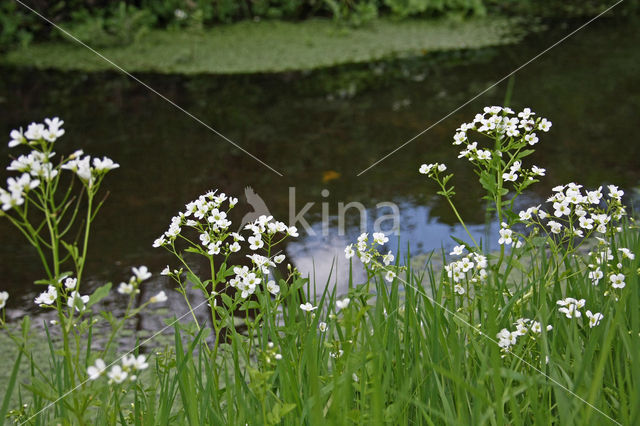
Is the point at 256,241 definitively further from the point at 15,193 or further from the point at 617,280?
the point at 617,280

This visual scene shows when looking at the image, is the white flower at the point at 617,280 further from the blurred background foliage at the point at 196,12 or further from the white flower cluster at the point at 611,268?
the blurred background foliage at the point at 196,12

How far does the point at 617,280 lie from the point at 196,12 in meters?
3.87

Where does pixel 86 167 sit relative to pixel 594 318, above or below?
above

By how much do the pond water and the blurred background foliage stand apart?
0.52m

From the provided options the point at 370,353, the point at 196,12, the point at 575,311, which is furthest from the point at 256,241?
the point at 196,12

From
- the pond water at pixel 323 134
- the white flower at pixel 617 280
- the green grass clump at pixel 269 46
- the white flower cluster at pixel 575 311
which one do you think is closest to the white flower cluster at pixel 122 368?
the white flower cluster at pixel 575 311

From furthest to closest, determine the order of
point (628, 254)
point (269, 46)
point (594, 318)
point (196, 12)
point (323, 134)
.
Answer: point (196, 12) < point (269, 46) < point (323, 134) < point (628, 254) < point (594, 318)

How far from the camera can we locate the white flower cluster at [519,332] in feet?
3.44

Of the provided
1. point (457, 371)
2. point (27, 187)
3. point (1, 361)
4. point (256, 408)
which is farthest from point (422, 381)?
point (1, 361)

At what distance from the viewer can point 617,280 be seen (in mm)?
1146

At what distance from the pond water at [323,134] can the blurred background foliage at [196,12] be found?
52 cm

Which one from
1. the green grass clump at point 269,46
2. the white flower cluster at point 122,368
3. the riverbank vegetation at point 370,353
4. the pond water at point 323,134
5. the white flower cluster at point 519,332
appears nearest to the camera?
the white flower cluster at point 122,368

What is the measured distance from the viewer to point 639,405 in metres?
0.81

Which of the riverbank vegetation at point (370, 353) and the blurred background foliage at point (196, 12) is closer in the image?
the riverbank vegetation at point (370, 353)
